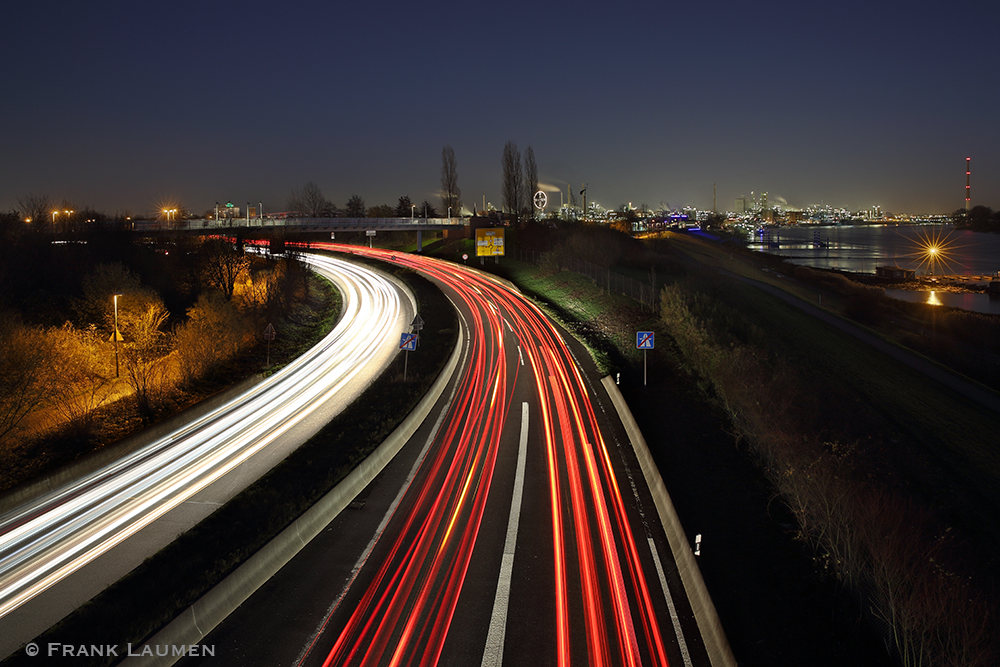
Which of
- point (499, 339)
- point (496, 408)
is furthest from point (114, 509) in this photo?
point (499, 339)

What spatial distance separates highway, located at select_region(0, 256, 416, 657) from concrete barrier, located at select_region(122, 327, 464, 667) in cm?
310

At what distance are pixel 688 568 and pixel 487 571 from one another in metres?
3.78

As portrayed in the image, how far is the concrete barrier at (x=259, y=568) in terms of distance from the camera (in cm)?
854

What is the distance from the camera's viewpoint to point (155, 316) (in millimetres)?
38875

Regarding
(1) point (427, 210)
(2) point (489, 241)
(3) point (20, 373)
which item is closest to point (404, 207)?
(1) point (427, 210)

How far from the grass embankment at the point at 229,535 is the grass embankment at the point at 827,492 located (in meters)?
9.17

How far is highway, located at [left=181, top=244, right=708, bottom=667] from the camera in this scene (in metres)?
8.69

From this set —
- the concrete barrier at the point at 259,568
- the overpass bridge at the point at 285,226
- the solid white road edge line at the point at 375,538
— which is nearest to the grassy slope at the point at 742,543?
the solid white road edge line at the point at 375,538

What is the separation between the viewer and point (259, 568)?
1047 cm

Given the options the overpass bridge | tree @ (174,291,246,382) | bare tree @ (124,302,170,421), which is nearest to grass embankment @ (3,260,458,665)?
bare tree @ (124,302,170,421)

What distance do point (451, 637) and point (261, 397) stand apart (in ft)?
61.6

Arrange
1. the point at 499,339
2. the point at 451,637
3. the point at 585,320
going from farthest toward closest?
the point at 585,320, the point at 499,339, the point at 451,637

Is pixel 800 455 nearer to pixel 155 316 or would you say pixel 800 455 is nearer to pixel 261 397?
→ pixel 261 397

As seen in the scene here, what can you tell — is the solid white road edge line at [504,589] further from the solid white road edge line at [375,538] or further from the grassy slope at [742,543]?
the grassy slope at [742,543]
